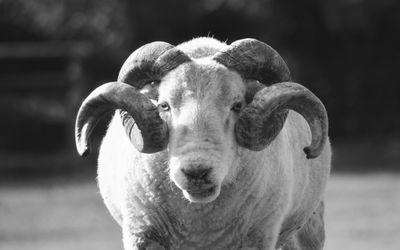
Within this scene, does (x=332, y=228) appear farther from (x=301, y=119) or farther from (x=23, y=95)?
(x=23, y=95)

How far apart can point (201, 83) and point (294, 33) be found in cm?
1923

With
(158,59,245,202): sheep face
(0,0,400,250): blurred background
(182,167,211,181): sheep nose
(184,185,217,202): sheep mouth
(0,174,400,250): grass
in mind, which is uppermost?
(0,0,400,250): blurred background

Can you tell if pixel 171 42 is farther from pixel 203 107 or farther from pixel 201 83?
pixel 203 107

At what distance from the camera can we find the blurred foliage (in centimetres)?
2586

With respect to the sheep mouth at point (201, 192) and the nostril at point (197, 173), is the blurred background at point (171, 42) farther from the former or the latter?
the nostril at point (197, 173)

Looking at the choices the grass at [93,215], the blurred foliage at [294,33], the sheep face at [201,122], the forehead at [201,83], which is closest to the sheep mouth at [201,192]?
the sheep face at [201,122]

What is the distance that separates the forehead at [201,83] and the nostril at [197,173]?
645 mm

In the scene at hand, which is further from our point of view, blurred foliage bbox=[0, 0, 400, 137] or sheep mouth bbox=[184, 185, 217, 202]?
blurred foliage bbox=[0, 0, 400, 137]

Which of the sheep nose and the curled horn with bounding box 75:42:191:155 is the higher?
the curled horn with bounding box 75:42:191:155

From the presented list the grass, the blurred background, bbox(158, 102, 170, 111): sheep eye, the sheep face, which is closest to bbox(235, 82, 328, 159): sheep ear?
the sheep face

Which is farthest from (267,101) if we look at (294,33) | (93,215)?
(294,33)

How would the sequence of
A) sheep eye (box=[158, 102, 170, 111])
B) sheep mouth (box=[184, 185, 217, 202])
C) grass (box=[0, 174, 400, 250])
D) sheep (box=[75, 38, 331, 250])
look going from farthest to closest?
grass (box=[0, 174, 400, 250]) < sheep eye (box=[158, 102, 170, 111]) < sheep (box=[75, 38, 331, 250]) < sheep mouth (box=[184, 185, 217, 202])

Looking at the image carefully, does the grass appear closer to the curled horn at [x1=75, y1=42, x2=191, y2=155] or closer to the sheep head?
the sheep head

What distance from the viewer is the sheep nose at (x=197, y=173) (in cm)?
716
